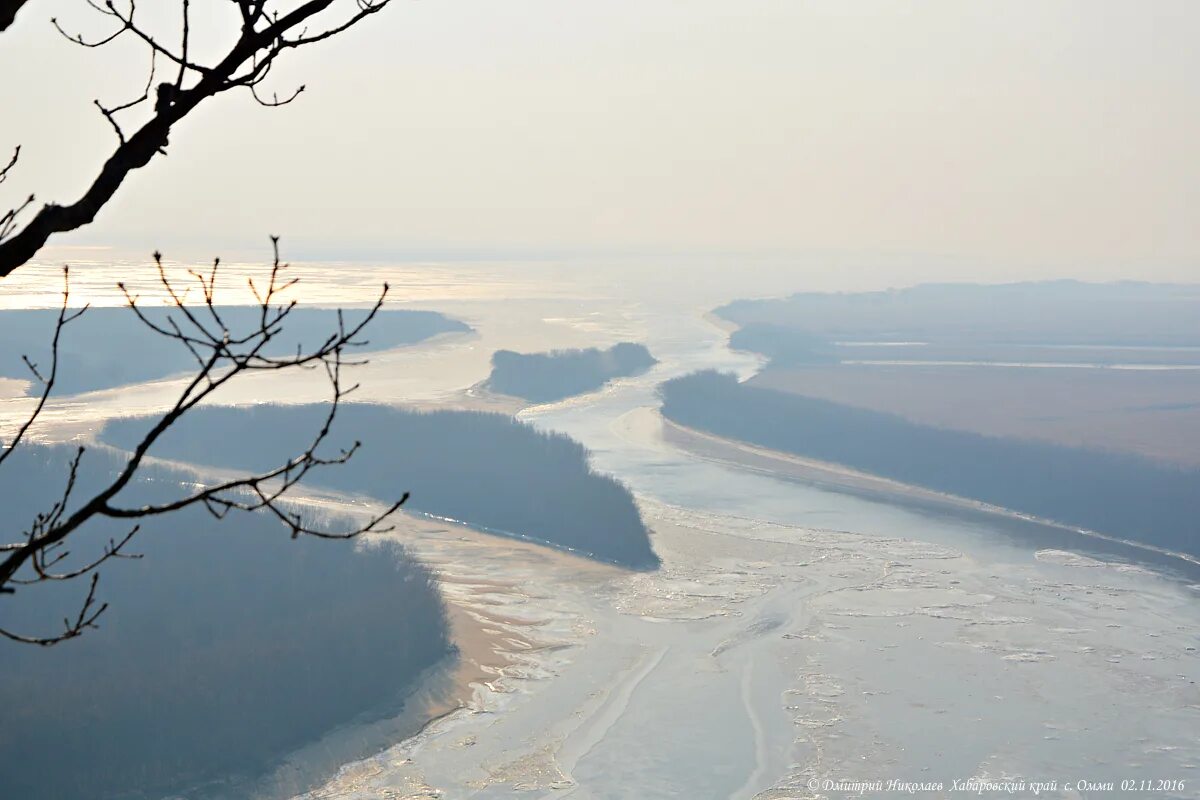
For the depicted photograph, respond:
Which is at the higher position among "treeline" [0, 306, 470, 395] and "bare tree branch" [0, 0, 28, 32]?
"bare tree branch" [0, 0, 28, 32]

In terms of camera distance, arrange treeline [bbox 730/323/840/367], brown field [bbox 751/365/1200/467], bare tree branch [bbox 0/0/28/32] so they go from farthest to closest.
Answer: treeline [bbox 730/323/840/367], brown field [bbox 751/365/1200/467], bare tree branch [bbox 0/0/28/32]

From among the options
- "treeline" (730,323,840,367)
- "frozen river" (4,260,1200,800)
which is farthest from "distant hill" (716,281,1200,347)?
"frozen river" (4,260,1200,800)

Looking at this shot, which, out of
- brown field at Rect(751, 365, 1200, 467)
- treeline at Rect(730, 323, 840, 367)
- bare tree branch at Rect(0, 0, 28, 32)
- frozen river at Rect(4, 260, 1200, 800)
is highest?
bare tree branch at Rect(0, 0, 28, 32)

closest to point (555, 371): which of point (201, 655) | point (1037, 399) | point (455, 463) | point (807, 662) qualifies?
point (455, 463)

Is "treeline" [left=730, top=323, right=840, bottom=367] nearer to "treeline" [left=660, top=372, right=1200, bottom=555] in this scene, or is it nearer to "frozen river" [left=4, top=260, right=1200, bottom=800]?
"treeline" [left=660, top=372, right=1200, bottom=555]

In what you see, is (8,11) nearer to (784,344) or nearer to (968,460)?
(968,460)

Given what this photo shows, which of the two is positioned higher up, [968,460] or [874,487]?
[968,460]

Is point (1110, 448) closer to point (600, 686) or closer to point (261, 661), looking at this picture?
point (600, 686)
